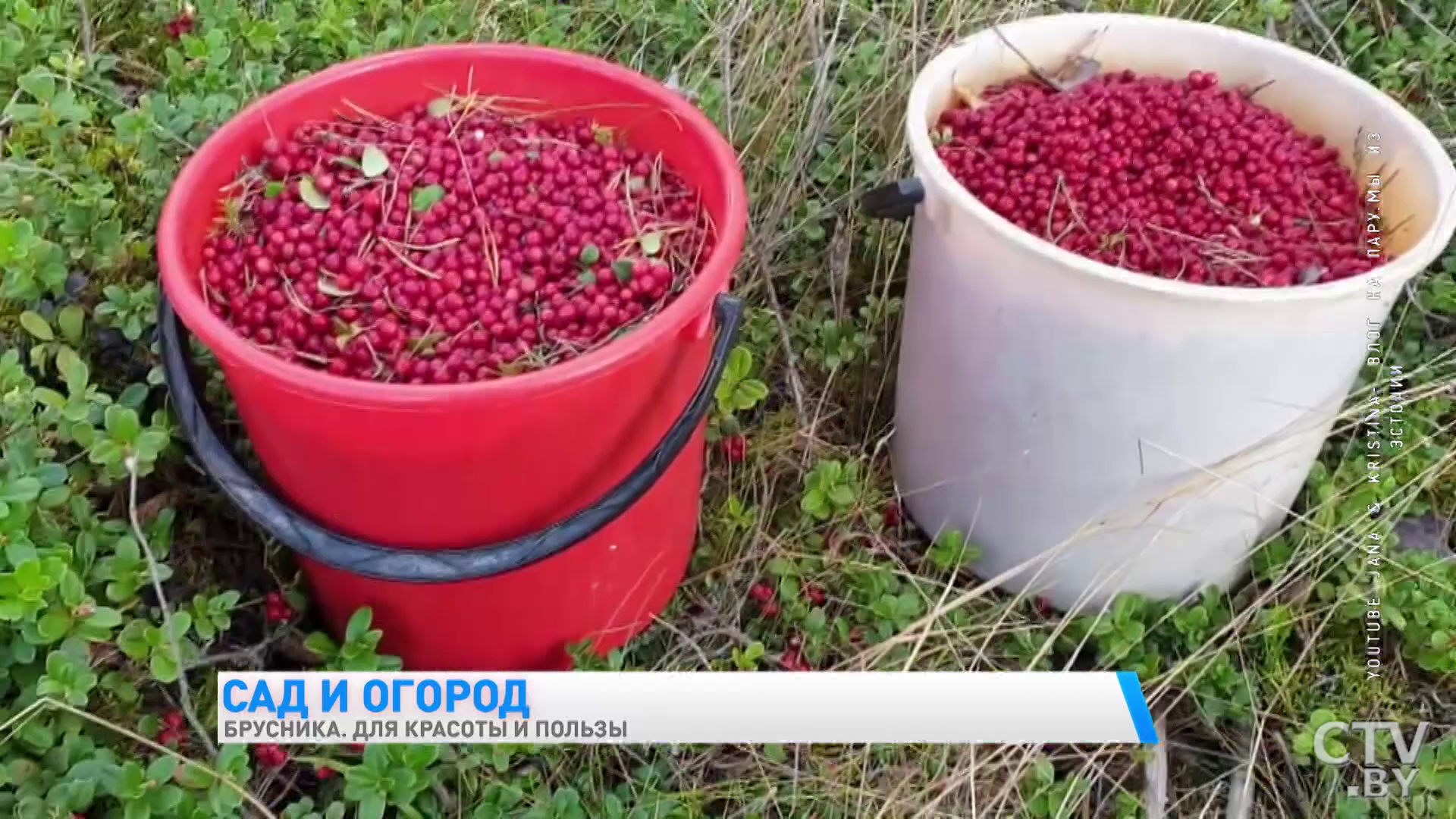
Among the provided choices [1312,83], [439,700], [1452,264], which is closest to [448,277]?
[439,700]

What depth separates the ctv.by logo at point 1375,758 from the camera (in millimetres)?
1294

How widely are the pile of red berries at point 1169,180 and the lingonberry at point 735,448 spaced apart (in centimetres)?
45

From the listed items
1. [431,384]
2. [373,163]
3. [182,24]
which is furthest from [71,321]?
[182,24]

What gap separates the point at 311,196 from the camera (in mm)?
1208

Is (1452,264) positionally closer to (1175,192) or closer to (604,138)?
(1175,192)

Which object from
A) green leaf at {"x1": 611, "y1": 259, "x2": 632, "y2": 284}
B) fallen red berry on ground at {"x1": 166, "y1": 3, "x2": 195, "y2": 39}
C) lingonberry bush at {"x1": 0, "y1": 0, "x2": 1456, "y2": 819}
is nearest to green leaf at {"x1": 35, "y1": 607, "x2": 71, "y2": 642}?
lingonberry bush at {"x1": 0, "y1": 0, "x2": 1456, "y2": 819}

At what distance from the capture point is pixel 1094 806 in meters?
1.34

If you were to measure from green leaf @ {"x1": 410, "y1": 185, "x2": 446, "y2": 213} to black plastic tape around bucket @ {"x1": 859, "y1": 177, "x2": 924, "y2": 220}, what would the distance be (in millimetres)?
497

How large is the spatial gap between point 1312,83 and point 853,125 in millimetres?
625

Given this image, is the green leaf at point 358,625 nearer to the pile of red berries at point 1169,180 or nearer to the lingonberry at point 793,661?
the lingonberry at point 793,661

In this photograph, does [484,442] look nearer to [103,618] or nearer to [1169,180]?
[103,618]

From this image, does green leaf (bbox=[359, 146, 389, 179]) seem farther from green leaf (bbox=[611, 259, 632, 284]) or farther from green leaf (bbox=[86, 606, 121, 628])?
green leaf (bbox=[86, 606, 121, 628])

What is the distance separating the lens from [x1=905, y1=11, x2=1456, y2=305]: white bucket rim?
1140mm

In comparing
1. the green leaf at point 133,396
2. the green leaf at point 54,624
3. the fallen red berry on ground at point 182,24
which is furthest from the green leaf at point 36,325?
the fallen red berry on ground at point 182,24
